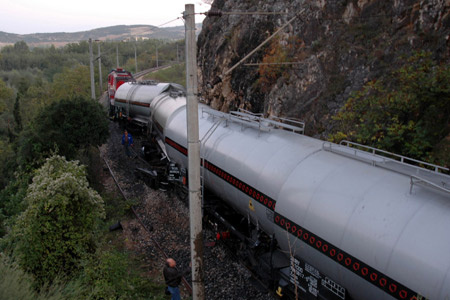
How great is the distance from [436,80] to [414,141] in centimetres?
195

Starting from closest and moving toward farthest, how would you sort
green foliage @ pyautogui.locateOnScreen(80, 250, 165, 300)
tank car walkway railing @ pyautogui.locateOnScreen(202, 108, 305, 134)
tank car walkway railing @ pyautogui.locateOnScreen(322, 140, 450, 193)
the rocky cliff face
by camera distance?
1. tank car walkway railing @ pyautogui.locateOnScreen(322, 140, 450, 193)
2. green foliage @ pyautogui.locateOnScreen(80, 250, 165, 300)
3. tank car walkway railing @ pyautogui.locateOnScreen(202, 108, 305, 134)
4. the rocky cliff face

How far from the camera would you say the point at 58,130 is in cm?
1719

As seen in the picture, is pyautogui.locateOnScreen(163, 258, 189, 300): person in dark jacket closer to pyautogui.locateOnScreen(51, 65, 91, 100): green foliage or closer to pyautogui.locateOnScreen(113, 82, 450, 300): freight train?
pyautogui.locateOnScreen(113, 82, 450, 300): freight train

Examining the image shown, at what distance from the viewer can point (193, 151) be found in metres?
7.22

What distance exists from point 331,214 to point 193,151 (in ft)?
9.67

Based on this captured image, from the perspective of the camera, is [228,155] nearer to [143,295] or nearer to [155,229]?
[143,295]

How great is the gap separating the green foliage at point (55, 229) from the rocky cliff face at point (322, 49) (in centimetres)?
724

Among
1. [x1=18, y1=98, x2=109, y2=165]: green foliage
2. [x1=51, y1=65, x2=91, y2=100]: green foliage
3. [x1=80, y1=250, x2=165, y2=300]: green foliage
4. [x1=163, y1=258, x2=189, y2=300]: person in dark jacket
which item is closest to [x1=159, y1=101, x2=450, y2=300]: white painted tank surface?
[x1=163, y1=258, x2=189, y2=300]: person in dark jacket

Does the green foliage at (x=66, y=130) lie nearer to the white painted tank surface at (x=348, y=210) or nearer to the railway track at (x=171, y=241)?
the railway track at (x=171, y=241)

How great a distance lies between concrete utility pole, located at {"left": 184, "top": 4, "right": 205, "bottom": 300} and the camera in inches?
267

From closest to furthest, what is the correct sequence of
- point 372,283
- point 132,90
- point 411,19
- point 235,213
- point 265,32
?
1. point 372,283
2. point 235,213
3. point 411,19
4. point 265,32
5. point 132,90

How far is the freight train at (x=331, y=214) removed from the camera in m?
4.77

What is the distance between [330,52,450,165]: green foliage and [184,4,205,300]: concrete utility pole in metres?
6.83

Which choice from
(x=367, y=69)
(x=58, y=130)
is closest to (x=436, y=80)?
(x=367, y=69)
